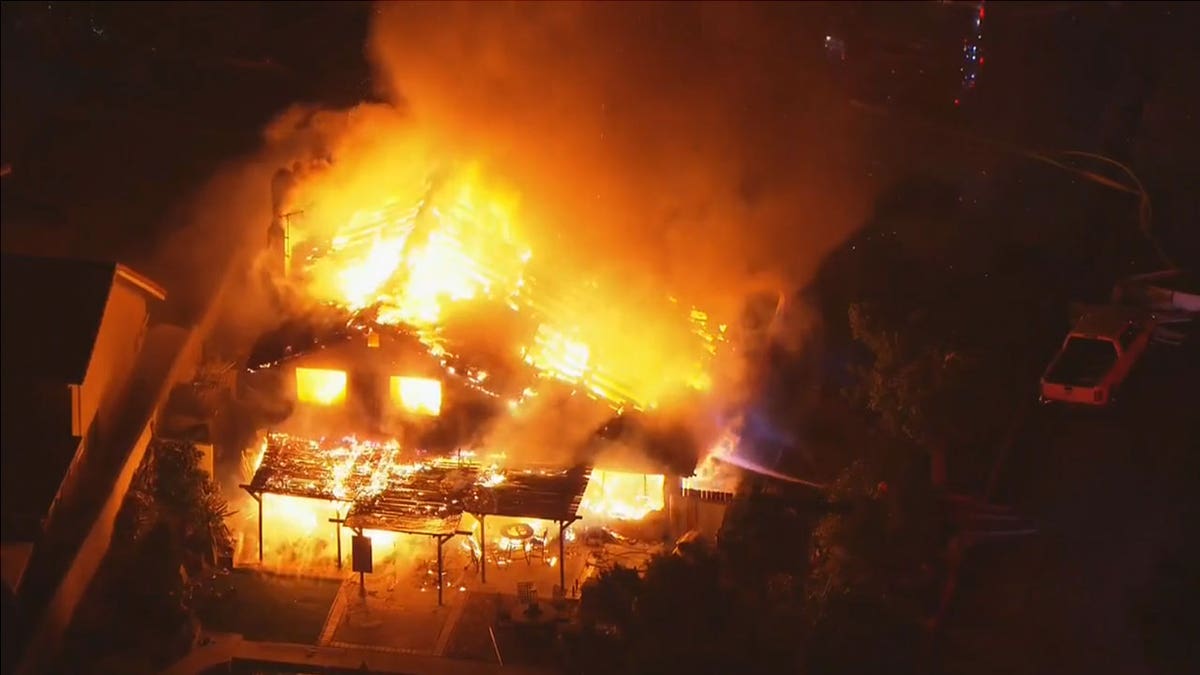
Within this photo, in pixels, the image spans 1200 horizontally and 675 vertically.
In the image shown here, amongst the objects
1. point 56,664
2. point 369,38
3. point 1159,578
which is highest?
point 369,38

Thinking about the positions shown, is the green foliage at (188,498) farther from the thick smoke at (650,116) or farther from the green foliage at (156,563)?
the thick smoke at (650,116)

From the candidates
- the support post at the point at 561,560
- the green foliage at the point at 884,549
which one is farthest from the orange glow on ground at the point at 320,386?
the green foliage at the point at 884,549

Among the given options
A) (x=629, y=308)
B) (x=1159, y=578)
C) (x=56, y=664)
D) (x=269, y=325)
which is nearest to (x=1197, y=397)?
(x=1159, y=578)

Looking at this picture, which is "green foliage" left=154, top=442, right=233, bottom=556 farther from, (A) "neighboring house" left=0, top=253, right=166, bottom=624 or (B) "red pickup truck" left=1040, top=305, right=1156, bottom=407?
(B) "red pickup truck" left=1040, top=305, right=1156, bottom=407

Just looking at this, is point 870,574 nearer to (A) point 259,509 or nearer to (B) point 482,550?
(B) point 482,550

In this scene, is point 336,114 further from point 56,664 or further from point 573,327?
point 56,664

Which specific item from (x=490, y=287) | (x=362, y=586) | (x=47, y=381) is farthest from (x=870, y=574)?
(x=47, y=381)

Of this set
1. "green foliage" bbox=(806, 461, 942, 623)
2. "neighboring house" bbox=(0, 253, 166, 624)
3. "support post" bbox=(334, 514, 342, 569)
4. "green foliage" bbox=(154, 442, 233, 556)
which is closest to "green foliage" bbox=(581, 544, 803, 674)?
"green foliage" bbox=(806, 461, 942, 623)
